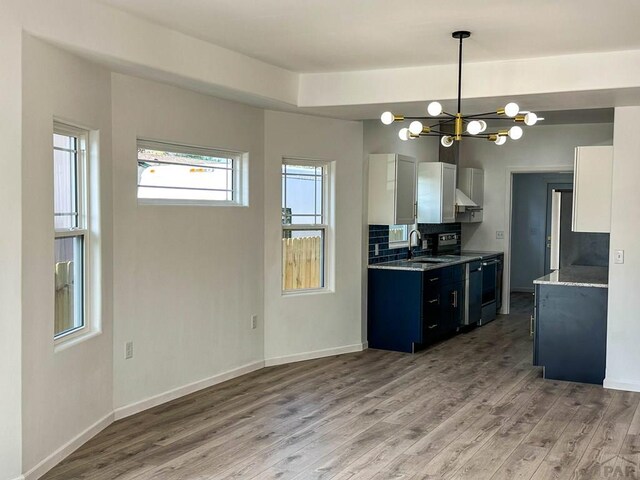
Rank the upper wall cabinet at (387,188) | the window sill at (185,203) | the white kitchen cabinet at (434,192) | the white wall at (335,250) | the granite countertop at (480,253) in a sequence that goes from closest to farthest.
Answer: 1. the window sill at (185,203)
2. the white wall at (335,250)
3. the upper wall cabinet at (387,188)
4. the white kitchen cabinet at (434,192)
5. the granite countertop at (480,253)

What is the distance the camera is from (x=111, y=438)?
163 inches

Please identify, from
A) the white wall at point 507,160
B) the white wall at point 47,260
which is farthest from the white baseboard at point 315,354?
the white wall at point 507,160

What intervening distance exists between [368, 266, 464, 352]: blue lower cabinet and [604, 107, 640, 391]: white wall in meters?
1.81

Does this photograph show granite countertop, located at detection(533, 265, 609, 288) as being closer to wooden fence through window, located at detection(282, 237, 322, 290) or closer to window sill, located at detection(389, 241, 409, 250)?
window sill, located at detection(389, 241, 409, 250)

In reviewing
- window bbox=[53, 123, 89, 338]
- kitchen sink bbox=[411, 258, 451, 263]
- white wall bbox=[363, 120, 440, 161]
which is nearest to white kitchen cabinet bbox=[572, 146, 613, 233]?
kitchen sink bbox=[411, 258, 451, 263]

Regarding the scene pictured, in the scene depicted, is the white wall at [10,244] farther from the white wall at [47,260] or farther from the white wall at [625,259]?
the white wall at [625,259]

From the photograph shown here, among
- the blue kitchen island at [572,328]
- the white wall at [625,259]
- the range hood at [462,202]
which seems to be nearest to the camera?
the white wall at [625,259]

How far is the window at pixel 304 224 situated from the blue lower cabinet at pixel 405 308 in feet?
2.21

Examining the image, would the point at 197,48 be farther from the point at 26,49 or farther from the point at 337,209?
the point at 337,209

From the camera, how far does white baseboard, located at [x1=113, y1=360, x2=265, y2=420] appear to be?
15.0 feet

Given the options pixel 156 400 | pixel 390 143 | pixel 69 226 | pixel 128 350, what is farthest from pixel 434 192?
pixel 69 226

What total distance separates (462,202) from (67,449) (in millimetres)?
5661

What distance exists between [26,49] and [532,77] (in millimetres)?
3410

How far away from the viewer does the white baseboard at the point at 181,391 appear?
4582mm
